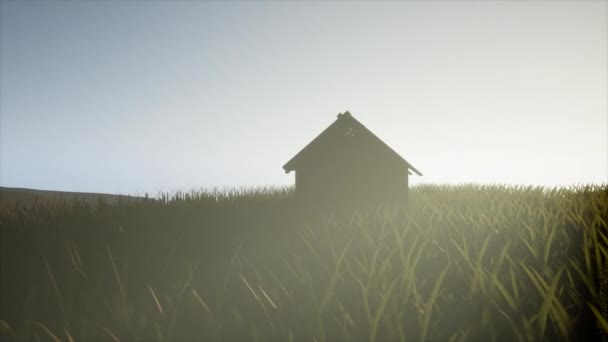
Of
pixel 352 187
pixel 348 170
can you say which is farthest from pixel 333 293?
pixel 348 170

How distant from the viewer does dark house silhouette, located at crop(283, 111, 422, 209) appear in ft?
49.1

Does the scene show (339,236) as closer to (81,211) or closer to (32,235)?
(32,235)

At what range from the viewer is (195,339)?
1.71m

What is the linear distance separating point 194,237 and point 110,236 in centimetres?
163

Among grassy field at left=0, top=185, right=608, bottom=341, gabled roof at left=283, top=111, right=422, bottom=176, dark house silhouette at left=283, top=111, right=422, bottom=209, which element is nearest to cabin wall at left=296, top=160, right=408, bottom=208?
dark house silhouette at left=283, top=111, right=422, bottom=209

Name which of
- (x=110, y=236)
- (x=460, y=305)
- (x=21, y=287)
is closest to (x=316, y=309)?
(x=460, y=305)

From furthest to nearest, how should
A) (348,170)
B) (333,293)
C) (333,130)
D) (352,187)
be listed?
1. (333,130)
2. (348,170)
3. (352,187)
4. (333,293)

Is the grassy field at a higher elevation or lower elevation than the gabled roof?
lower

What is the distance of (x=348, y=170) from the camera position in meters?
15.1

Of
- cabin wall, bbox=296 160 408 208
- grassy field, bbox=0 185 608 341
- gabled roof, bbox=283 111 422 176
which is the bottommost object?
grassy field, bbox=0 185 608 341

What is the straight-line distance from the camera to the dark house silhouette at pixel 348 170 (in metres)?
15.0

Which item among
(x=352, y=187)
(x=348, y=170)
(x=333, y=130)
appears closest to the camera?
(x=352, y=187)

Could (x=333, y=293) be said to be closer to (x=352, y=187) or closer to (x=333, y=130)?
(x=352, y=187)

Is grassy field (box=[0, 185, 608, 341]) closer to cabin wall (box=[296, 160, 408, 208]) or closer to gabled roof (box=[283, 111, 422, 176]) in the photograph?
cabin wall (box=[296, 160, 408, 208])
